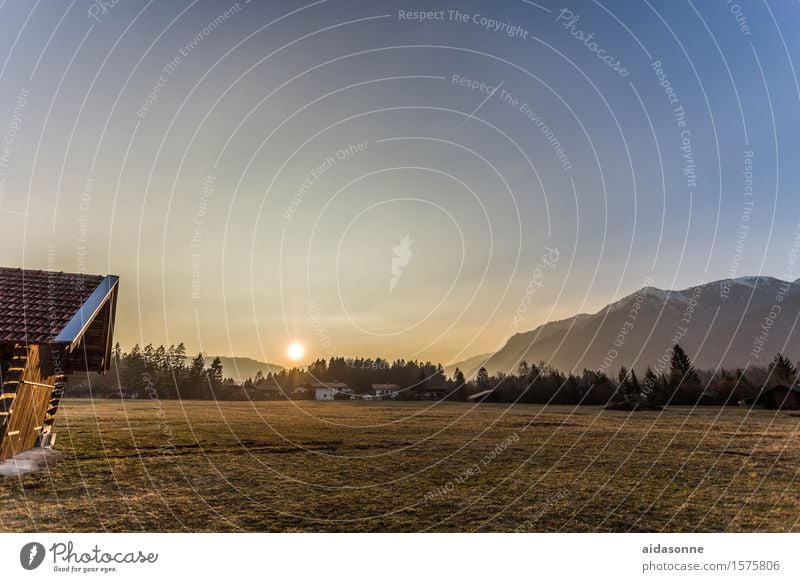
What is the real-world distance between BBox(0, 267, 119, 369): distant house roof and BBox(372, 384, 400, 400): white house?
153 feet

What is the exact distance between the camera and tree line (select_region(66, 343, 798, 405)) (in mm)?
44312

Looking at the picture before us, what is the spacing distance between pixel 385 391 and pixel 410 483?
48225mm

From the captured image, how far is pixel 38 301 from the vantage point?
414 inches

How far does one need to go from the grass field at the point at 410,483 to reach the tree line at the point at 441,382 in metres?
22.9

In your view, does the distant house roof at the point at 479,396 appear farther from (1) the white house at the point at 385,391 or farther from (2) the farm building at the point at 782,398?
(2) the farm building at the point at 782,398

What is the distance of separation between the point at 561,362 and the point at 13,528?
166007mm

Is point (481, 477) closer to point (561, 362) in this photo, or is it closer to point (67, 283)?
point (67, 283)

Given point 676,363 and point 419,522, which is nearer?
point 419,522

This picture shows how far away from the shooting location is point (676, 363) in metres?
45.5

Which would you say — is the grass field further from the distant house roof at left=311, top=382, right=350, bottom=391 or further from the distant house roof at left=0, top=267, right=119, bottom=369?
the distant house roof at left=311, top=382, right=350, bottom=391
